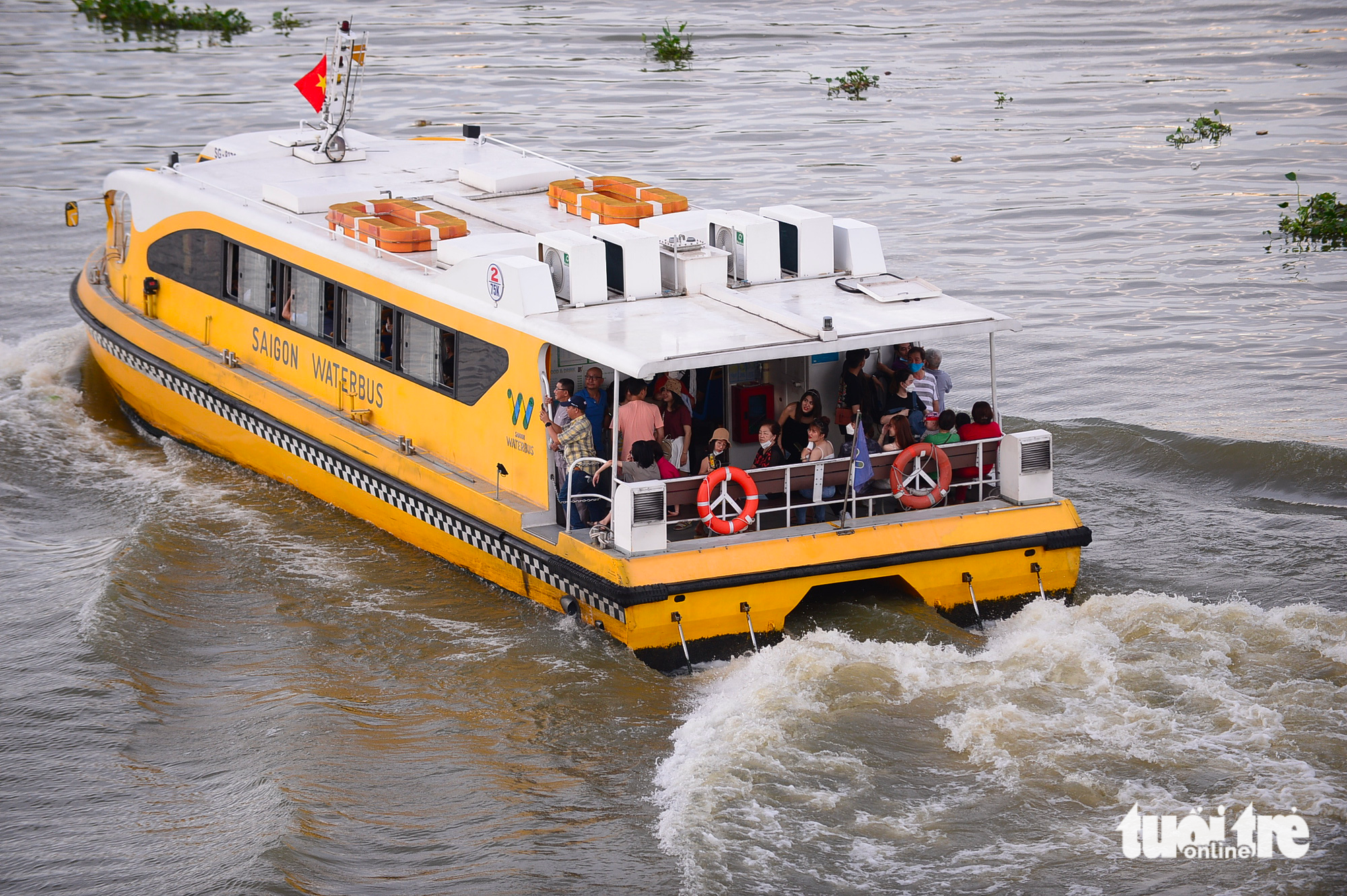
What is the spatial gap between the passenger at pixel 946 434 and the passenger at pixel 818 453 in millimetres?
728

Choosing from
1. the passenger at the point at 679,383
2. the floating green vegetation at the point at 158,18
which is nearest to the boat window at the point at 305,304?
the passenger at the point at 679,383

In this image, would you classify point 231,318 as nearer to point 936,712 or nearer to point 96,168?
point 936,712

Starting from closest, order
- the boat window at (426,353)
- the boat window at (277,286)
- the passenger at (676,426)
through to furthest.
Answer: the passenger at (676,426)
the boat window at (426,353)
the boat window at (277,286)

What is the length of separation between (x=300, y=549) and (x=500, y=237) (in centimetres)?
285

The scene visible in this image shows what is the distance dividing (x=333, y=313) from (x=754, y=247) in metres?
3.48

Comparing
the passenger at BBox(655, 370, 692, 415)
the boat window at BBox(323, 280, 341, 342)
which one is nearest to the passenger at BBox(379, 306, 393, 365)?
the boat window at BBox(323, 280, 341, 342)

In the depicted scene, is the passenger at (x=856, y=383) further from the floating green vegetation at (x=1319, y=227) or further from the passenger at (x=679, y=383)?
the floating green vegetation at (x=1319, y=227)

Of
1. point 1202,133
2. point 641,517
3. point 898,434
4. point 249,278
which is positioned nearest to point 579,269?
point 641,517

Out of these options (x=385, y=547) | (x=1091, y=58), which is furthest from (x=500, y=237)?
(x=1091, y=58)

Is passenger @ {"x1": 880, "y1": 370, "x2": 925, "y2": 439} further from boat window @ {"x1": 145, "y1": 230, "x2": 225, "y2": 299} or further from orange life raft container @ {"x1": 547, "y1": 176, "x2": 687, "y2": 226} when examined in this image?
boat window @ {"x1": 145, "y1": 230, "x2": 225, "y2": 299}

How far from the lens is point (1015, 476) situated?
1034cm

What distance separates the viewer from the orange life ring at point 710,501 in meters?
9.67

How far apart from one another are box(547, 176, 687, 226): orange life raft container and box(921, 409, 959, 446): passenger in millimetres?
2808

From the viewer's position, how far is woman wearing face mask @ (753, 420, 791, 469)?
1009 centimetres
